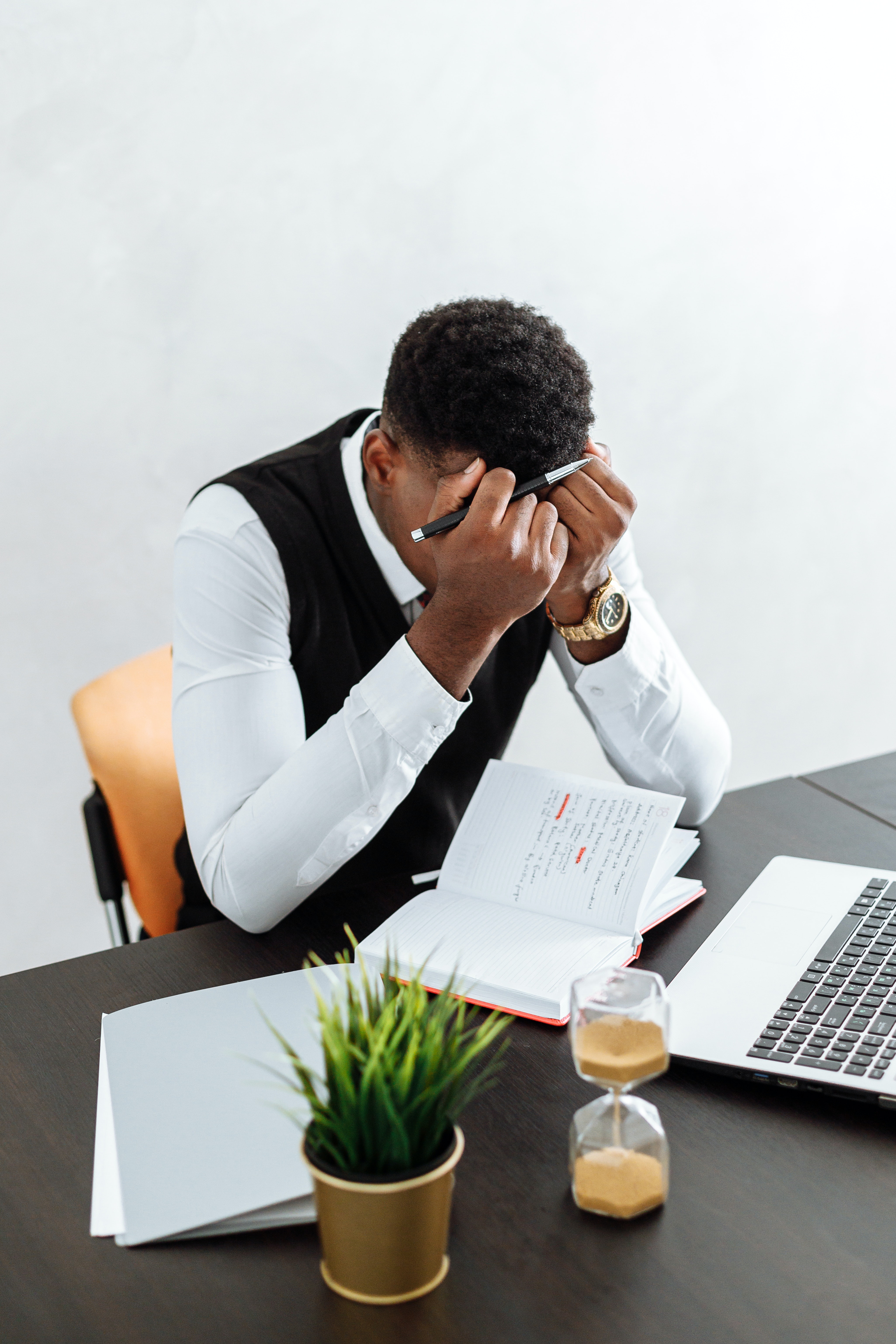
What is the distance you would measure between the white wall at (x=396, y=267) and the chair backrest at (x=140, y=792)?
675 millimetres

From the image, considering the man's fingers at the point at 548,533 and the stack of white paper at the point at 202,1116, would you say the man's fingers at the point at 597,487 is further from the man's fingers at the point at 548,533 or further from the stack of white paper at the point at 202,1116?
the stack of white paper at the point at 202,1116

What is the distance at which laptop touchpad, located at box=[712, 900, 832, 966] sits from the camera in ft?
3.12

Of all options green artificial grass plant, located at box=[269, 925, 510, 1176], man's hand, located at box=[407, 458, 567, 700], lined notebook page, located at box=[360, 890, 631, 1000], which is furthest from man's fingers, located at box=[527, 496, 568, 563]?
green artificial grass plant, located at box=[269, 925, 510, 1176]

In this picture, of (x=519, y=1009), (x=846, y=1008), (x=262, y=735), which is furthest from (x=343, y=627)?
(x=846, y=1008)

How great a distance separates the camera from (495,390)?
1078mm

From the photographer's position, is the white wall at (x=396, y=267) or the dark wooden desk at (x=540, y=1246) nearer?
the dark wooden desk at (x=540, y=1246)

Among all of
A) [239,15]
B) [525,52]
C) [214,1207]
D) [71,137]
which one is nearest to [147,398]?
[71,137]

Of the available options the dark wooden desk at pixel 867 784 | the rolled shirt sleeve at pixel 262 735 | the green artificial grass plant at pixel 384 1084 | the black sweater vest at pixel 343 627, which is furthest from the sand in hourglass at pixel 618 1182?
the dark wooden desk at pixel 867 784

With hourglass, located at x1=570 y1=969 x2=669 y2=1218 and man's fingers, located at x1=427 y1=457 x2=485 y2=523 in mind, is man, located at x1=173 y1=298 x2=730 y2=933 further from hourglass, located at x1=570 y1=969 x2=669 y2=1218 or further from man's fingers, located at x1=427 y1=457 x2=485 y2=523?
hourglass, located at x1=570 y1=969 x2=669 y2=1218

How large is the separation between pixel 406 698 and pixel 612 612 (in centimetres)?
32

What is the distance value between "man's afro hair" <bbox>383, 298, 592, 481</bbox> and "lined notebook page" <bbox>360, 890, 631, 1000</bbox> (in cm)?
44

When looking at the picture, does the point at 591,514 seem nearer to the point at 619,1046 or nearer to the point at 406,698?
the point at 406,698

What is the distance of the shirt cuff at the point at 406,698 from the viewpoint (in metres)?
1.06

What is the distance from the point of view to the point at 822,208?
2.65 metres
